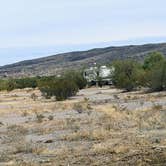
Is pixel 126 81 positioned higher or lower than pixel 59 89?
lower

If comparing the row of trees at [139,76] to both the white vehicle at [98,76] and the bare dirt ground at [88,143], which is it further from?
the bare dirt ground at [88,143]

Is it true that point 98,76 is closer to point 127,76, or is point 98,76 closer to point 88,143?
point 127,76

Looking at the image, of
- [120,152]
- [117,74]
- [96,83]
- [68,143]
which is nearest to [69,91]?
[117,74]

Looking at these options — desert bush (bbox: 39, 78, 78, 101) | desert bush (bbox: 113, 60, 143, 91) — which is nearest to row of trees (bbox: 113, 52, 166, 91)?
desert bush (bbox: 113, 60, 143, 91)

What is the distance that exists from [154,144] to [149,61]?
94.7 metres

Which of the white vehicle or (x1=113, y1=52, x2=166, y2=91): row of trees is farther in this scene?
the white vehicle

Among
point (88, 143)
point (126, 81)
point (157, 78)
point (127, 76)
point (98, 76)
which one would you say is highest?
point (88, 143)

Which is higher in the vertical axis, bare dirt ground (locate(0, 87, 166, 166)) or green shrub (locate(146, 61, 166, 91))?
bare dirt ground (locate(0, 87, 166, 166))

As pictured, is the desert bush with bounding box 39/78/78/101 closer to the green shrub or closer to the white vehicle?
the green shrub

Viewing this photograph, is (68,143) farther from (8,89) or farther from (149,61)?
(8,89)

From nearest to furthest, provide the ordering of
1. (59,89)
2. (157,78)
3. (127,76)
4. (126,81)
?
(59,89), (157,78), (126,81), (127,76)

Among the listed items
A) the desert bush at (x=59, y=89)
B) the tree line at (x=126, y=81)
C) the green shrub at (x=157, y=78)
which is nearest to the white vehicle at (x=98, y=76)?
the tree line at (x=126, y=81)

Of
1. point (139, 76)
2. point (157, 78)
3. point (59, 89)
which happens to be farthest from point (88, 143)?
point (139, 76)

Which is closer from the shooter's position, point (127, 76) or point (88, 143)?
point (88, 143)
